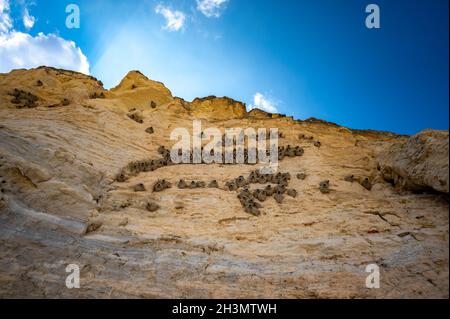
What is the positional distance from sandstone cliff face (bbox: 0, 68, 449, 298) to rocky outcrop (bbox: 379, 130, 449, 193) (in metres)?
0.04

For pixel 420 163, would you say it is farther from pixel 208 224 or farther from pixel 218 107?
pixel 218 107

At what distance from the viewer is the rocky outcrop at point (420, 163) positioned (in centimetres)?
749

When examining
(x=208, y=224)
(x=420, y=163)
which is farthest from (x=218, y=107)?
(x=420, y=163)

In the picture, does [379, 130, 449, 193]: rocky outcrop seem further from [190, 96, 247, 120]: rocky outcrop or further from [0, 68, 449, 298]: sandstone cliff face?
[190, 96, 247, 120]: rocky outcrop

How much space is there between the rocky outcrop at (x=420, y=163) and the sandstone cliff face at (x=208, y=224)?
41 millimetres

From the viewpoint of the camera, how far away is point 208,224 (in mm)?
9562

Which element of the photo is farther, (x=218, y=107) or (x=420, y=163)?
(x=218, y=107)

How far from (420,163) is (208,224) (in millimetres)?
5789

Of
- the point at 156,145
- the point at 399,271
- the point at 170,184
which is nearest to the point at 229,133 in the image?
the point at 156,145

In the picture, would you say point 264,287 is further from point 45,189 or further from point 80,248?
point 45,189

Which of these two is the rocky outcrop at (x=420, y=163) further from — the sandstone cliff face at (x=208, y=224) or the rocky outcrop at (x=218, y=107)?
the rocky outcrop at (x=218, y=107)

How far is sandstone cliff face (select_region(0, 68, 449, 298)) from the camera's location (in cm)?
679

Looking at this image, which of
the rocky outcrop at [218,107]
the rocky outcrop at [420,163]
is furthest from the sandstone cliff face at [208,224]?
the rocky outcrop at [218,107]

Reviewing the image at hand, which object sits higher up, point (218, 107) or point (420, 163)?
point (218, 107)
